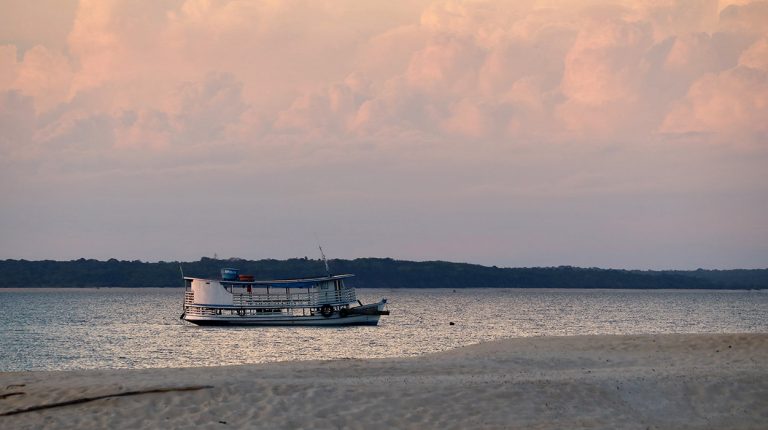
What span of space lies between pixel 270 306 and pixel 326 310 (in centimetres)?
519

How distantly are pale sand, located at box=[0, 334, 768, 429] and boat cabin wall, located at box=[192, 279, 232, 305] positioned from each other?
5167 centimetres

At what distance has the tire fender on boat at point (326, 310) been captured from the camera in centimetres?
7412

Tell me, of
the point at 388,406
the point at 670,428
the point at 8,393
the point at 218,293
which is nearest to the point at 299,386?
the point at 388,406

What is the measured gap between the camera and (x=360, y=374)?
74.2 feet

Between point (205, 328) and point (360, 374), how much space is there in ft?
178

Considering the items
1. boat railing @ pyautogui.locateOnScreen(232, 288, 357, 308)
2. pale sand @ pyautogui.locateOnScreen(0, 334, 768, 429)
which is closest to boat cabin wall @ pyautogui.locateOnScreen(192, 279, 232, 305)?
boat railing @ pyautogui.locateOnScreen(232, 288, 357, 308)

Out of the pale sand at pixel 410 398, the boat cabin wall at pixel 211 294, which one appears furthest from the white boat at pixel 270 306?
the pale sand at pixel 410 398

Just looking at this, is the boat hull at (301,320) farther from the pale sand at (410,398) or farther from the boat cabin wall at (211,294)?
the pale sand at (410,398)

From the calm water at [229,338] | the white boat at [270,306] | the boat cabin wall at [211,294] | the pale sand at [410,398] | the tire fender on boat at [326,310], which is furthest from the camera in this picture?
the boat cabin wall at [211,294]

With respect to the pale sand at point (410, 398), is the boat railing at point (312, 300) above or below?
above

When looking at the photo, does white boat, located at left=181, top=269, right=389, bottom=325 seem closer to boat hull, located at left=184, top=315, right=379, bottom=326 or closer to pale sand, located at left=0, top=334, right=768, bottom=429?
boat hull, located at left=184, top=315, right=379, bottom=326

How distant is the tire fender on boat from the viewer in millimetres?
74125

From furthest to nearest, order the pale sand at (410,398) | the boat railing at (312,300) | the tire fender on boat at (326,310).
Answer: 1. the boat railing at (312,300)
2. the tire fender on boat at (326,310)
3. the pale sand at (410,398)

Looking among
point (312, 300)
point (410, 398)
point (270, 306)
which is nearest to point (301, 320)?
point (312, 300)
